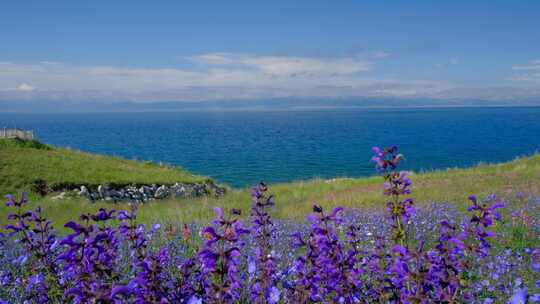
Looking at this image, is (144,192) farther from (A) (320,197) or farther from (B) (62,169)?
(A) (320,197)

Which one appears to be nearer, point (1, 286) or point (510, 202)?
point (1, 286)

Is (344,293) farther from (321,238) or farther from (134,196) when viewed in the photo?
(134,196)

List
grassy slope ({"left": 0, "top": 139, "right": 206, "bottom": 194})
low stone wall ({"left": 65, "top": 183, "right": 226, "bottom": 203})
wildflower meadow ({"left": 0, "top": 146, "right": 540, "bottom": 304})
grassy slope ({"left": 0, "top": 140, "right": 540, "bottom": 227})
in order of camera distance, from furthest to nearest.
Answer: grassy slope ({"left": 0, "top": 139, "right": 206, "bottom": 194})
low stone wall ({"left": 65, "top": 183, "right": 226, "bottom": 203})
grassy slope ({"left": 0, "top": 140, "right": 540, "bottom": 227})
wildflower meadow ({"left": 0, "top": 146, "right": 540, "bottom": 304})

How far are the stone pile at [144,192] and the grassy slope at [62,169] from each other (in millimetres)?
704

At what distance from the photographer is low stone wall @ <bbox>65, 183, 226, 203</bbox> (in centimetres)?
2422

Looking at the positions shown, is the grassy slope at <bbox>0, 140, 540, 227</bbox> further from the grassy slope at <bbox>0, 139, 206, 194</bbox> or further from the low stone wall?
the low stone wall

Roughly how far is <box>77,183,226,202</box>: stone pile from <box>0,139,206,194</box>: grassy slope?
27.7 inches

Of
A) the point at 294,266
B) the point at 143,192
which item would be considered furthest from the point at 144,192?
the point at 294,266

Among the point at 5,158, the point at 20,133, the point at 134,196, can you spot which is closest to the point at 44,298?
the point at 134,196

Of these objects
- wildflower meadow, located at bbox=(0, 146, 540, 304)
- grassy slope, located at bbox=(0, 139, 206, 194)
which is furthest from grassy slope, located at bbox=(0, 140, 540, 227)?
wildflower meadow, located at bbox=(0, 146, 540, 304)

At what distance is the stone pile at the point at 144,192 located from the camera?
79.7 ft

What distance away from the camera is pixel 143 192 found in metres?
26.1

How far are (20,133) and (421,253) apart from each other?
38.6 metres

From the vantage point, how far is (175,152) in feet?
291
